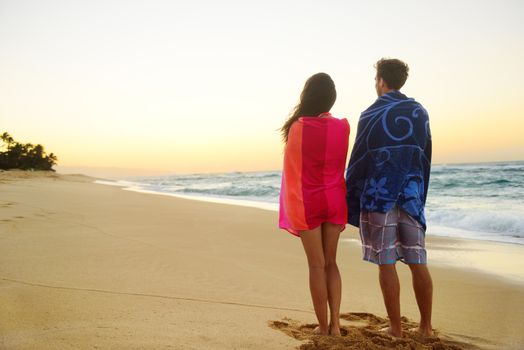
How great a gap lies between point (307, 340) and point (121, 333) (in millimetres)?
1214

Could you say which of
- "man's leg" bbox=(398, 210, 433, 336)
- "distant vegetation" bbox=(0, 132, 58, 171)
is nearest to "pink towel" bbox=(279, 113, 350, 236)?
"man's leg" bbox=(398, 210, 433, 336)

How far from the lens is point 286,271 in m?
4.96

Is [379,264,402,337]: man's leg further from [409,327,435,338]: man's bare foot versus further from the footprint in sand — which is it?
[409,327,435,338]: man's bare foot

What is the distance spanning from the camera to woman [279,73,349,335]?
277 cm

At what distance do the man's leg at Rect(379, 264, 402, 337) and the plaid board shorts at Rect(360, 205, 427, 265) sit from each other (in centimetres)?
7

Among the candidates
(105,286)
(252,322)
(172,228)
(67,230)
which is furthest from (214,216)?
(252,322)

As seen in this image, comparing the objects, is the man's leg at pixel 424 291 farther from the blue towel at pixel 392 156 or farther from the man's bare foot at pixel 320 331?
the man's bare foot at pixel 320 331

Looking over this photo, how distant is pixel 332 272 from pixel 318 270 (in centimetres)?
13

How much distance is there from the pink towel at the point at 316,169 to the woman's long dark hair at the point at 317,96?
6 cm

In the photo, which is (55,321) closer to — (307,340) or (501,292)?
(307,340)

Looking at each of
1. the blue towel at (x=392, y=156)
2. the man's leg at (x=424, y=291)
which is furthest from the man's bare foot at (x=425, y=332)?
the blue towel at (x=392, y=156)

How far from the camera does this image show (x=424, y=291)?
2.91 m

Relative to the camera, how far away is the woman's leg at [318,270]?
2.80 meters

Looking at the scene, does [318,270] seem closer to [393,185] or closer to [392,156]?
[393,185]
